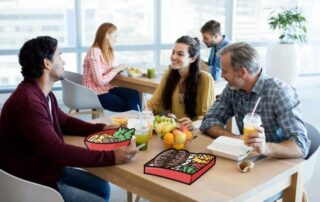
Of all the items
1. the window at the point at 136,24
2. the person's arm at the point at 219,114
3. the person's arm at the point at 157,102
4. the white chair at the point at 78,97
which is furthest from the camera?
the window at the point at 136,24

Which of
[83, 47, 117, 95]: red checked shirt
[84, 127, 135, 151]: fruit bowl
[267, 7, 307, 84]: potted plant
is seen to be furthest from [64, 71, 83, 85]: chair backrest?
[267, 7, 307, 84]: potted plant

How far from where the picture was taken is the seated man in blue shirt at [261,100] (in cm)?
191

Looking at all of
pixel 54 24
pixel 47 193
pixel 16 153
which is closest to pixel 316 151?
pixel 47 193

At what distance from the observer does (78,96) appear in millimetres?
3865

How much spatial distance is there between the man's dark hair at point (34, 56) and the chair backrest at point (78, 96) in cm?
186

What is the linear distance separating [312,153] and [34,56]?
51.9 inches

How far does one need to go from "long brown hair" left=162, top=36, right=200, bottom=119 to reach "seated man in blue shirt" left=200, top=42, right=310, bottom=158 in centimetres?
58

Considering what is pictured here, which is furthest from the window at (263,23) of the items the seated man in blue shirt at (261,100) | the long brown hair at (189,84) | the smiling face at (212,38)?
the seated man in blue shirt at (261,100)

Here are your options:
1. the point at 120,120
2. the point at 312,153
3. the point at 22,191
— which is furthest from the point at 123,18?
the point at 22,191

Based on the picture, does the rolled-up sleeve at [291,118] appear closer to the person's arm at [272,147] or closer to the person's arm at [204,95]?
the person's arm at [272,147]

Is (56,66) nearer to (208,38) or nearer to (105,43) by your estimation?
(105,43)

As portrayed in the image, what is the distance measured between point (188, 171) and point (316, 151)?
2.27 feet

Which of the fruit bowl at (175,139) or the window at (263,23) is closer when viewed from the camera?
the fruit bowl at (175,139)

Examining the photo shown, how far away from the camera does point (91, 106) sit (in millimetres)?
3932
